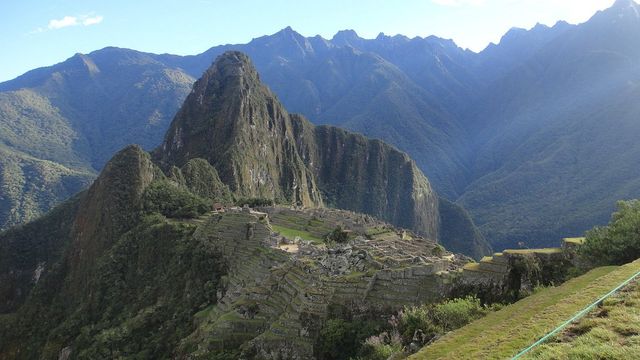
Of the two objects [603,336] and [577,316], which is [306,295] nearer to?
[577,316]

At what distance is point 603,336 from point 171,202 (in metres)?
90.6

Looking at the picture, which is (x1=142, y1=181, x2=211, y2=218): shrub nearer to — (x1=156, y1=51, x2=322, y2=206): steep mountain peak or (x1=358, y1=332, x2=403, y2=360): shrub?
(x1=156, y1=51, x2=322, y2=206): steep mountain peak

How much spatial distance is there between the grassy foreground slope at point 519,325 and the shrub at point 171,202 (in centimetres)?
7714

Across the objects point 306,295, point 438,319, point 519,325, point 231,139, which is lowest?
point 231,139

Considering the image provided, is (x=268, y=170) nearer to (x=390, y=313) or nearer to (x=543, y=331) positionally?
(x=390, y=313)

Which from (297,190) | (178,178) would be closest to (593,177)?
(297,190)

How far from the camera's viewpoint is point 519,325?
45.5 ft

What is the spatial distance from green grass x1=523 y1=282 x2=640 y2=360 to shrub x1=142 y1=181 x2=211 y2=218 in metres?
81.7

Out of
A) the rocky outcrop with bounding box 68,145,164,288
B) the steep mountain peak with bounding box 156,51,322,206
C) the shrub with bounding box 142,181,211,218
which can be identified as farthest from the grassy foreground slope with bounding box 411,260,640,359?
the steep mountain peak with bounding box 156,51,322,206

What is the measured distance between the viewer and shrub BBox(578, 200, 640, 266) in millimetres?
21828

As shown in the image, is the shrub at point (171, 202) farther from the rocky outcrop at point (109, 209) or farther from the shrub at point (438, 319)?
the shrub at point (438, 319)

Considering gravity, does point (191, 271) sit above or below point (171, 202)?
below

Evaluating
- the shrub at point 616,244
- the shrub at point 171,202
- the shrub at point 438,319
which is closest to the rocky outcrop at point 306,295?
the shrub at point 438,319

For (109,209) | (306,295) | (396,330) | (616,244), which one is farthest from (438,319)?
(109,209)
